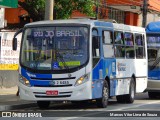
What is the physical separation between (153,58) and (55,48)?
8525 millimetres

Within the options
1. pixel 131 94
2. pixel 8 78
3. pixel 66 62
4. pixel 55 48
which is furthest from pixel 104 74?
pixel 8 78

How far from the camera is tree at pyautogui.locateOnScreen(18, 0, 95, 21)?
98.0 ft

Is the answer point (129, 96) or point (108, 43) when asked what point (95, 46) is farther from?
point (129, 96)

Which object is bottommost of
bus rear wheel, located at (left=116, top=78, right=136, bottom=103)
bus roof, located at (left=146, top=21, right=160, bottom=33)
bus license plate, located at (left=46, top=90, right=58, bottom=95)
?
bus rear wheel, located at (left=116, top=78, right=136, bottom=103)

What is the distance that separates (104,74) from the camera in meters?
20.4

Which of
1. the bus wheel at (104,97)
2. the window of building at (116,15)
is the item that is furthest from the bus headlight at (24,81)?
the window of building at (116,15)

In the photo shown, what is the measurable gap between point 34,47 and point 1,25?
7400 mm

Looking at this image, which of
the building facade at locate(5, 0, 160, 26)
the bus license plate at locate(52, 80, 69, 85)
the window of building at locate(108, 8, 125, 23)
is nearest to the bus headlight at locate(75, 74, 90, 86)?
the bus license plate at locate(52, 80, 69, 85)

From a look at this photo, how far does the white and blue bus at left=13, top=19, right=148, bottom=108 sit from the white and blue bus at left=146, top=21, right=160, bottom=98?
5.73 m

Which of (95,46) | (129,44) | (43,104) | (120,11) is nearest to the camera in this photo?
(95,46)

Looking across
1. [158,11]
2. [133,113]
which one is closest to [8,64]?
[133,113]

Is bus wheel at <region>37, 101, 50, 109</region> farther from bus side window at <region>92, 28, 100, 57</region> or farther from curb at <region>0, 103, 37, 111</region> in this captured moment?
bus side window at <region>92, 28, 100, 57</region>

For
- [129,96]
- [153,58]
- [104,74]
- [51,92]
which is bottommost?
[129,96]

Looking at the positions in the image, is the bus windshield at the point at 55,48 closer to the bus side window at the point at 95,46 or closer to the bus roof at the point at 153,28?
the bus side window at the point at 95,46
